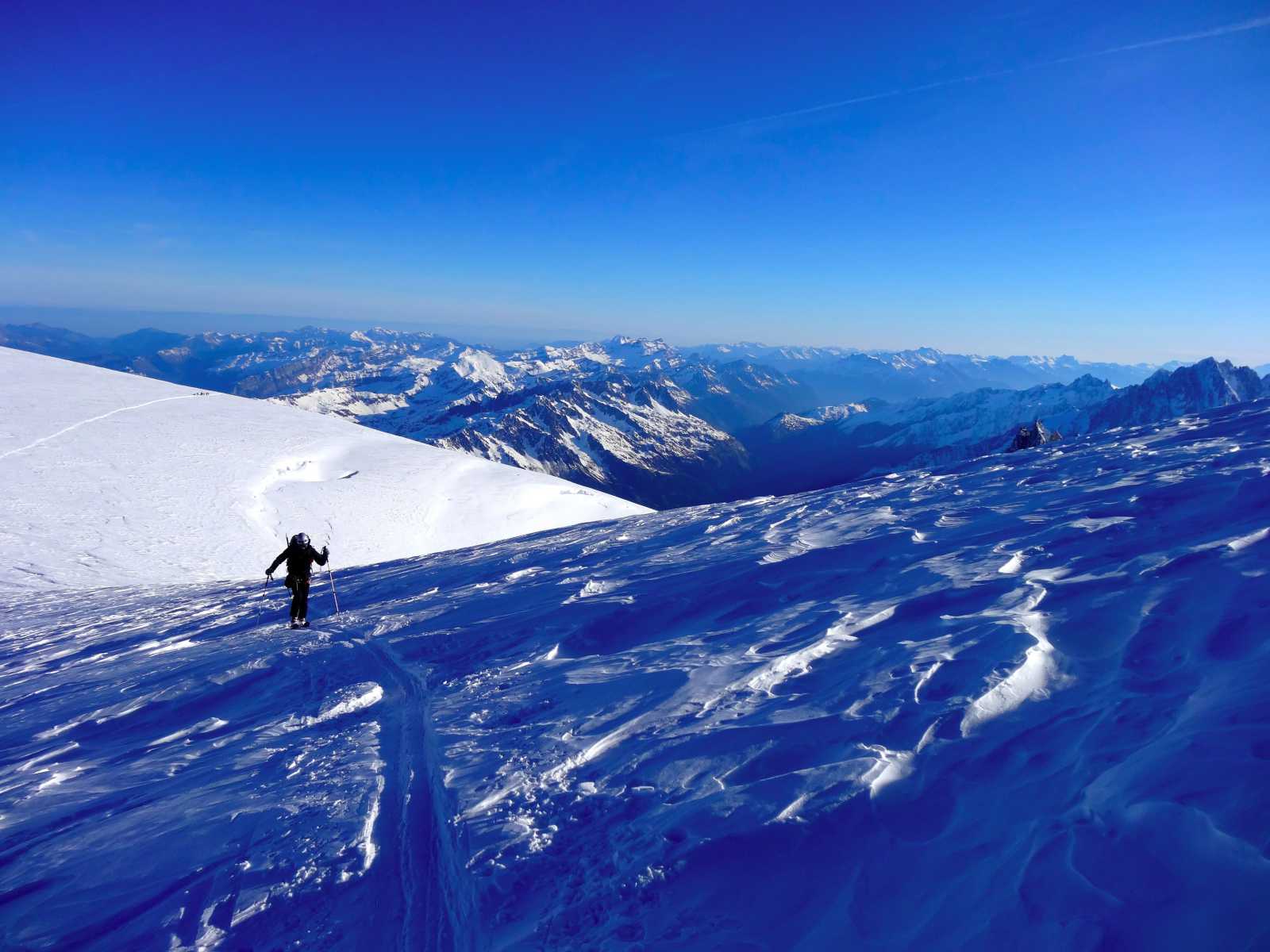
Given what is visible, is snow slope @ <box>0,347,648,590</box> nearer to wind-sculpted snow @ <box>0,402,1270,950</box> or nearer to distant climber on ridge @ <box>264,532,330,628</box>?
distant climber on ridge @ <box>264,532,330,628</box>

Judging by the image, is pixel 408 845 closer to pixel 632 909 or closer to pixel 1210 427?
pixel 632 909

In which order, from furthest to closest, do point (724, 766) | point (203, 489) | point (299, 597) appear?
point (203, 489) → point (299, 597) → point (724, 766)

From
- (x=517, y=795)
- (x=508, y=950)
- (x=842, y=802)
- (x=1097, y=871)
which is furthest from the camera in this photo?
(x=517, y=795)

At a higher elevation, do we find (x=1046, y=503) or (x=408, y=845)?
(x=1046, y=503)

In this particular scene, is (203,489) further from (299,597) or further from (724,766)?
(724,766)

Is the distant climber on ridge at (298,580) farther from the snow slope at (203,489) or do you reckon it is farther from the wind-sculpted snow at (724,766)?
the snow slope at (203,489)

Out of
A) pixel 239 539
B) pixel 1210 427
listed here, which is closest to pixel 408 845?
pixel 239 539

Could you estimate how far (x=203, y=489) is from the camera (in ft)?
91.1

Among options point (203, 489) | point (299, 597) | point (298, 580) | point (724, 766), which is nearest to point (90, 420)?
point (203, 489)

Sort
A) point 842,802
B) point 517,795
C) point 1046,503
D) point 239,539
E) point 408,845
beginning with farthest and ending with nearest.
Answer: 1. point 239,539
2. point 1046,503
3. point 517,795
4. point 408,845
5. point 842,802

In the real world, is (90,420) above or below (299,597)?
above

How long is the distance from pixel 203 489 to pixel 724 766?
3062 cm

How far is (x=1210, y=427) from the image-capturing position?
21125 mm

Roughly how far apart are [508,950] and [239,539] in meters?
26.6
